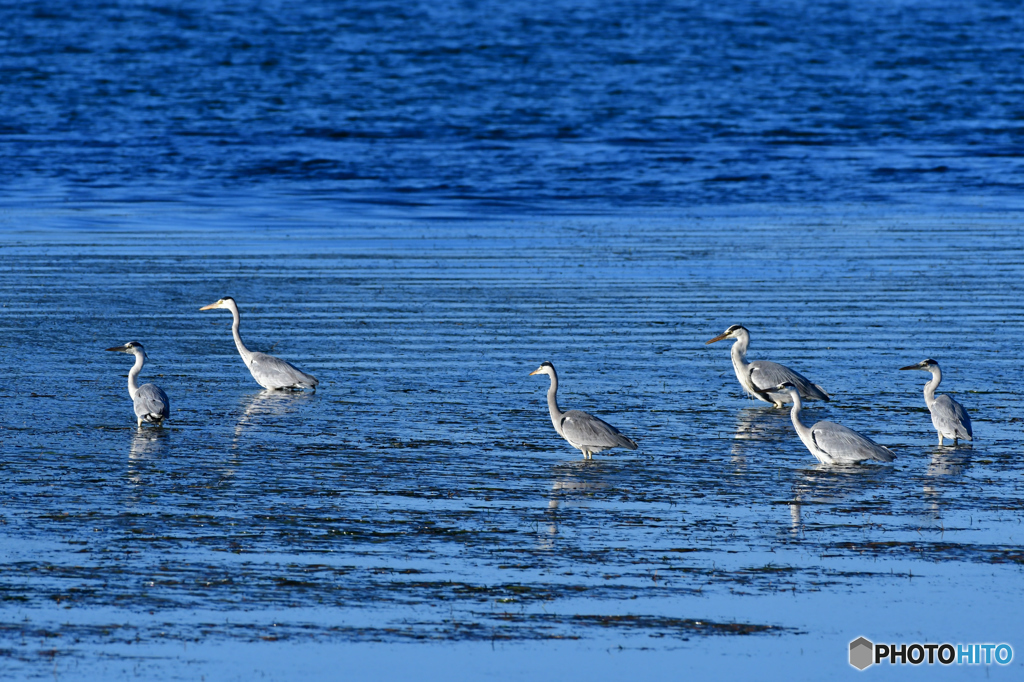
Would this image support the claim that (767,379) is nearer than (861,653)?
No

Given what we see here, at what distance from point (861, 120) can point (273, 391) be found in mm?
41916

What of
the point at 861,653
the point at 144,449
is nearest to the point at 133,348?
the point at 144,449

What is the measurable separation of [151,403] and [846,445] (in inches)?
253

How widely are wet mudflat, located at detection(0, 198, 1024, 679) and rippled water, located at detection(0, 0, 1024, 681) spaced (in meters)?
0.04

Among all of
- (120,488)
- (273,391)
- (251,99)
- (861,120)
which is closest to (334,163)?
(251,99)

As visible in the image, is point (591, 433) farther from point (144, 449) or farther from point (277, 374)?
point (277, 374)

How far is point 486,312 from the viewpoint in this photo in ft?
69.1

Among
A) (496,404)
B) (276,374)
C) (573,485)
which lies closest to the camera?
(573,485)

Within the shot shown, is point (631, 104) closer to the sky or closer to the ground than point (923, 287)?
closer to the sky

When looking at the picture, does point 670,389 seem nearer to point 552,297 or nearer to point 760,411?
point 760,411

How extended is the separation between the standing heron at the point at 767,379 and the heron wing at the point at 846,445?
6.76 ft

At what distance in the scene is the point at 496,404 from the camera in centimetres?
1555

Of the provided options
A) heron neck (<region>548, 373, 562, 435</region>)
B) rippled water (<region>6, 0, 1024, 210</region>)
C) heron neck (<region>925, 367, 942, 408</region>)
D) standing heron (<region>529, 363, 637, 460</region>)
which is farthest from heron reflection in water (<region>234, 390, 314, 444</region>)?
rippled water (<region>6, 0, 1024, 210</region>)

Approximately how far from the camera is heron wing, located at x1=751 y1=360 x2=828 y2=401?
1562cm
